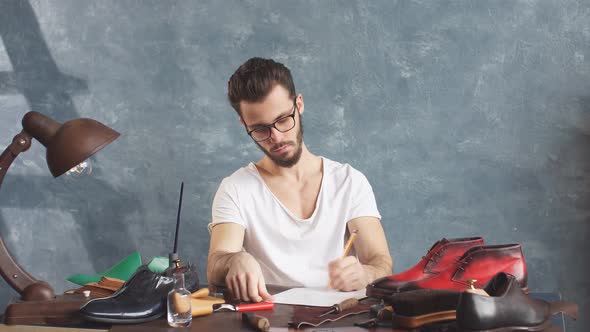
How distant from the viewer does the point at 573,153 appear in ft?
11.3

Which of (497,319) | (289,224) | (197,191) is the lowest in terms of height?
(497,319)

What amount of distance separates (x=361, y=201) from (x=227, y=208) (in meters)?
0.56

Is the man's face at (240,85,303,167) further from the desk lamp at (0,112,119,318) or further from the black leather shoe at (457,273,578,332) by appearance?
the black leather shoe at (457,273,578,332)

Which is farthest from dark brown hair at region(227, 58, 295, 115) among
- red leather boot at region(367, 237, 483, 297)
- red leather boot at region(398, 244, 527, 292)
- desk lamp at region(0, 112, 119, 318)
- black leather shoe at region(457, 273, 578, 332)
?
black leather shoe at region(457, 273, 578, 332)

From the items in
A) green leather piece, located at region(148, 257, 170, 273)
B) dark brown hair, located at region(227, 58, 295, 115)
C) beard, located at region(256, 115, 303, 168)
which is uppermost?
dark brown hair, located at region(227, 58, 295, 115)

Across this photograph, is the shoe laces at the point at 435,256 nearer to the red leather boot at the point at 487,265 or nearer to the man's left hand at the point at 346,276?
the red leather boot at the point at 487,265

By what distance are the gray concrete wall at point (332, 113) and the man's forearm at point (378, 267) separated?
3.36ft

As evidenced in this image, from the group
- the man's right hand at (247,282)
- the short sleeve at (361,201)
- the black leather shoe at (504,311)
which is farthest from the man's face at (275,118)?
the black leather shoe at (504,311)

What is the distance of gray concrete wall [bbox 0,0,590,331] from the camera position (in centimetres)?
346

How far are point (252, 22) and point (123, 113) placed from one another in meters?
0.87

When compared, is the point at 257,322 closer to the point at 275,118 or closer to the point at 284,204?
the point at 275,118

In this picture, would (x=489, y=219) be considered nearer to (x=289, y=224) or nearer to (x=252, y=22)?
(x=289, y=224)

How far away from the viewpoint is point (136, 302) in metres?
1.63

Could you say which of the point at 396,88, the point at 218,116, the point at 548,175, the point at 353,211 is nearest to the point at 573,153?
the point at 548,175
